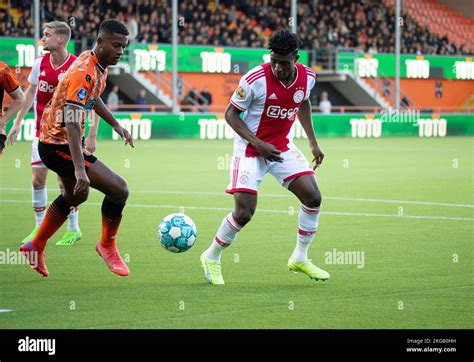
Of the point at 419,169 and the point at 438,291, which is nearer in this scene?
the point at 438,291

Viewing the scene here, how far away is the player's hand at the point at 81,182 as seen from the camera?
26.3 ft

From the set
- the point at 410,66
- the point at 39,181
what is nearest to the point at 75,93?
the point at 39,181

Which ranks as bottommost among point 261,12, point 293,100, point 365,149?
point 365,149

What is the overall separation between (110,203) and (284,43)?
2101 millimetres

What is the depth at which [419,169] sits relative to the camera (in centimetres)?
2314

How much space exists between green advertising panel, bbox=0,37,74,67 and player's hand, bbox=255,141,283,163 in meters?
29.7

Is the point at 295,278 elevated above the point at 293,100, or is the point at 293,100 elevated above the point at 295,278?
the point at 293,100

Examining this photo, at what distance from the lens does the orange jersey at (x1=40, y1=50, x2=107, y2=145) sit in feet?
26.5

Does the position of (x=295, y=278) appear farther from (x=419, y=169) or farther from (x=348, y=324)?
(x=419, y=169)

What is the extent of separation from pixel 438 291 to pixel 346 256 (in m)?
2.03

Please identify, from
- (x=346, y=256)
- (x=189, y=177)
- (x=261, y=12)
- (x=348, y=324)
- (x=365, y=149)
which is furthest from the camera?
(x=261, y=12)

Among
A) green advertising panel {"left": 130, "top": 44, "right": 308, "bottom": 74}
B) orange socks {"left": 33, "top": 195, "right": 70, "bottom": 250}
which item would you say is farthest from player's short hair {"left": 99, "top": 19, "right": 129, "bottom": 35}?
green advertising panel {"left": 130, "top": 44, "right": 308, "bottom": 74}
